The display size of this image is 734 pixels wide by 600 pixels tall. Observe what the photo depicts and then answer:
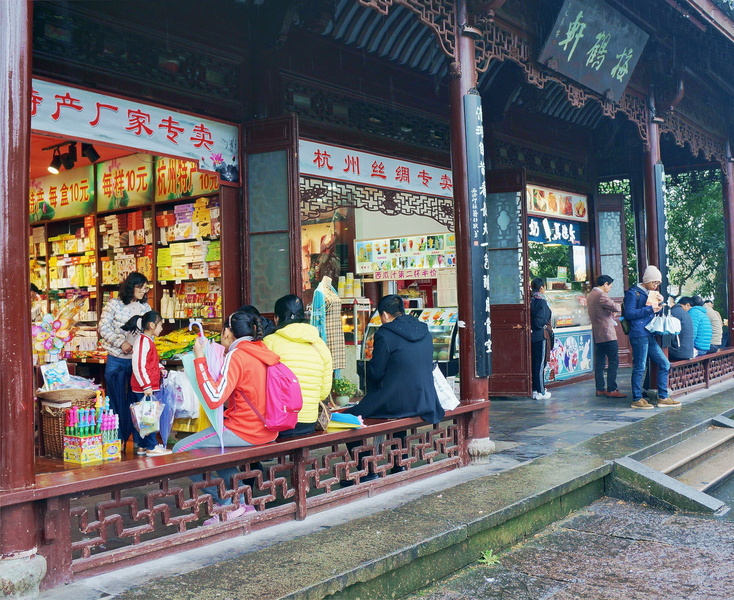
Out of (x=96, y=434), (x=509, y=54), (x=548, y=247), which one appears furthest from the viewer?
(x=548, y=247)

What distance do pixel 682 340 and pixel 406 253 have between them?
3.57 metres

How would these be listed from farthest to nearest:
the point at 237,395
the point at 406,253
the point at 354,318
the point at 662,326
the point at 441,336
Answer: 1. the point at 406,253
2. the point at 354,318
3. the point at 441,336
4. the point at 662,326
5. the point at 237,395

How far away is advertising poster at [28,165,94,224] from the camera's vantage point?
29.4ft

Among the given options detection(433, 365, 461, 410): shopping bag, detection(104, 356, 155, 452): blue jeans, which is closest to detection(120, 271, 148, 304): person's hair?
detection(104, 356, 155, 452): blue jeans

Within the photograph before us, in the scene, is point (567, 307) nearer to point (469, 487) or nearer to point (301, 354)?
point (469, 487)

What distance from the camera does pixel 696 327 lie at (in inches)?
400

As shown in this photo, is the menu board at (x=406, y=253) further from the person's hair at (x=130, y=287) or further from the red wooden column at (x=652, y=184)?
the person's hair at (x=130, y=287)

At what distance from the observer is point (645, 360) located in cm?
852

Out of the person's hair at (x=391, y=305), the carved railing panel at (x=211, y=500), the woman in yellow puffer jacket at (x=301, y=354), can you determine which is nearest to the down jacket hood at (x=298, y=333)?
the woman in yellow puffer jacket at (x=301, y=354)

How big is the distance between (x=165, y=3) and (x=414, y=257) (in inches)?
182

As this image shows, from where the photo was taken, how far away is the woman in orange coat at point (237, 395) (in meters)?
4.12

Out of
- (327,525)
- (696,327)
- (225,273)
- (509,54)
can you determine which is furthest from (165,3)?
(696,327)

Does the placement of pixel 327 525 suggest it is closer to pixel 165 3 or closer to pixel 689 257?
pixel 165 3

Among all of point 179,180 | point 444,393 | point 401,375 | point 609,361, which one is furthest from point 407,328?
point 609,361
